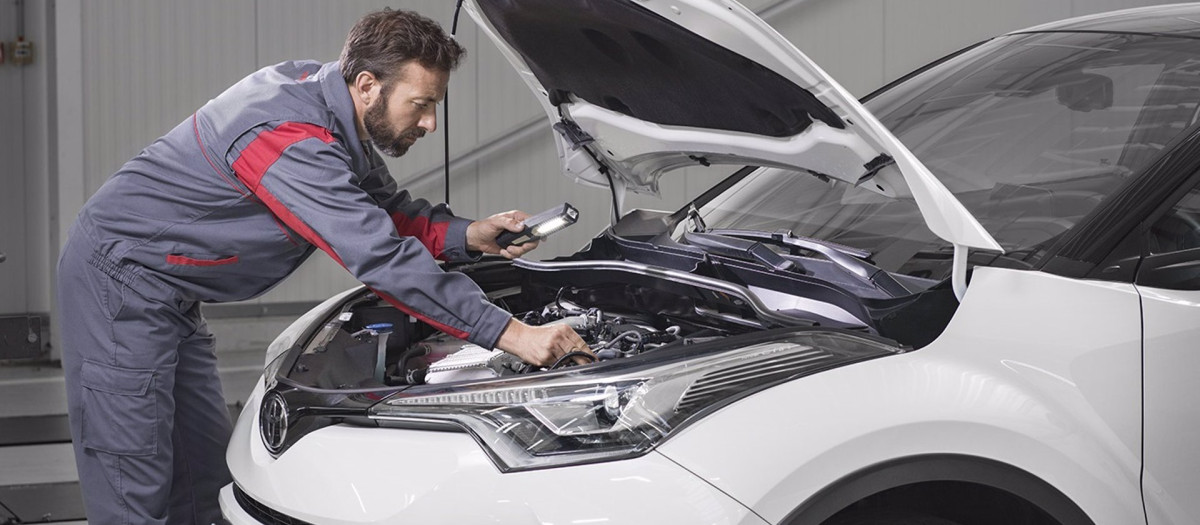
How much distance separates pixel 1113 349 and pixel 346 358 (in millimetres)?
1322

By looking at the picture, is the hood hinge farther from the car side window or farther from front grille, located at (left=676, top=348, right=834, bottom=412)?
the car side window

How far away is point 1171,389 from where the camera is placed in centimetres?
173

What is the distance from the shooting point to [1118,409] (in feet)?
5.60

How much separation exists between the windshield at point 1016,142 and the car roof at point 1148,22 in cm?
4

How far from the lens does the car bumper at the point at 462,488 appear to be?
5.05 feet

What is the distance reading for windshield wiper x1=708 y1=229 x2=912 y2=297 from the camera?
192 centimetres

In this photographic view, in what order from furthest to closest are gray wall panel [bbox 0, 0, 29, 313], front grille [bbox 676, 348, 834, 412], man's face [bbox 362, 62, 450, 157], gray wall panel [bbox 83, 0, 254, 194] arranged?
gray wall panel [bbox 0, 0, 29, 313] < gray wall panel [bbox 83, 0, 254, 194] < man's face [bbox 362, 62, 450, 157] < front grille [bbox 676, 348, 834, 412]

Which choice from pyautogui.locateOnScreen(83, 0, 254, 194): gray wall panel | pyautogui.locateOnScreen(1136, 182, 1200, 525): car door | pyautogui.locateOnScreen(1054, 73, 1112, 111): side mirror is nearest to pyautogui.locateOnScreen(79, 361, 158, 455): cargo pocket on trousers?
pyautogui.locateOnScreen(1136, 182, 1200, 525): car door

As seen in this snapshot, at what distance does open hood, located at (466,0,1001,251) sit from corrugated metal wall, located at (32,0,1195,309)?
253 cm

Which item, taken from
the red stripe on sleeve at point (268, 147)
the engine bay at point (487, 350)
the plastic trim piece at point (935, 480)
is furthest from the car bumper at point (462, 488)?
the red stripe on sleeve at point (268, 147)

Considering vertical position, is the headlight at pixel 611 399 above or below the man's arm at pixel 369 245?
below

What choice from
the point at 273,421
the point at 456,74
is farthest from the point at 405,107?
the point at 456,74

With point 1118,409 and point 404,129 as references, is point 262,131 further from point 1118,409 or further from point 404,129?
point 1118,409

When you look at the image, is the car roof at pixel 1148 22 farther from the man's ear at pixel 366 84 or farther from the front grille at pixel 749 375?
the man's ear at pixel 366 84
